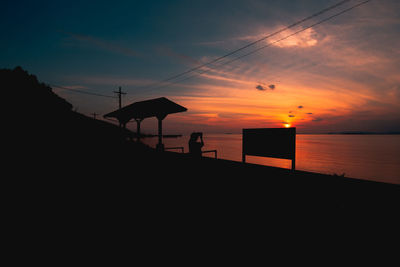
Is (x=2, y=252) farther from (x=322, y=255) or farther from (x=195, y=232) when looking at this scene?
(x=322, y=255)

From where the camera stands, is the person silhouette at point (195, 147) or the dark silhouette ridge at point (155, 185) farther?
the person silhouette at point (195, 147)

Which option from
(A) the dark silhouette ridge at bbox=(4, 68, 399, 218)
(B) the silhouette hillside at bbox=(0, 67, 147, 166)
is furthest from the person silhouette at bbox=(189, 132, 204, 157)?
(B) the silhouette hillside at bbox=(0, 67, 147, 166)

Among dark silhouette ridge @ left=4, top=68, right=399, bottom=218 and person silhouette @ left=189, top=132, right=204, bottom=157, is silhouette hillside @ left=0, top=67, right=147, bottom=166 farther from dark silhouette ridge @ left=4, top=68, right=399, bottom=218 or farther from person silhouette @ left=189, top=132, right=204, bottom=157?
person silhouette @ left=189, top=132, right=204, bottom=157

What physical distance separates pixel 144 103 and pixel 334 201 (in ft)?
38.9

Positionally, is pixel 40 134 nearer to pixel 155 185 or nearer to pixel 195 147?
pixel 195 147

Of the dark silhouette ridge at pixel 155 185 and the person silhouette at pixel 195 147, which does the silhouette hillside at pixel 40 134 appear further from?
the person silhouette at pixel 195 147

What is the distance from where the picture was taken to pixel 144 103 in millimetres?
13570

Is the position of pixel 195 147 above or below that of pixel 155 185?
above

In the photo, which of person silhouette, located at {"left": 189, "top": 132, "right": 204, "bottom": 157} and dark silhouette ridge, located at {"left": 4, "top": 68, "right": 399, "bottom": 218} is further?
person silhouette, located at {"left": 189, "top": 132, "right": 204, "bottom": 157}

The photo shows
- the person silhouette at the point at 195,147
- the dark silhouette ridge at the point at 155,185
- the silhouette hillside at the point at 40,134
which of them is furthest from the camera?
the person silhouette at the point at 195,147

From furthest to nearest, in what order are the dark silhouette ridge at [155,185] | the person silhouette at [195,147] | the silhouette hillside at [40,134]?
the person silhouette at [195,147] → the silhouette hillside at [40,134] → the dark silhouette ridge at [155,185]

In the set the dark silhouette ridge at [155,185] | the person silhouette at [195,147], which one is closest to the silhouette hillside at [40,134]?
the dark silhouette ridge at [155,185]

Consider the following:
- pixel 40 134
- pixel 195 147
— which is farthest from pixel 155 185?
pixel 40 134

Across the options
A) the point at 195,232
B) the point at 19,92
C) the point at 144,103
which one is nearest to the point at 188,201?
the point at 195,232
